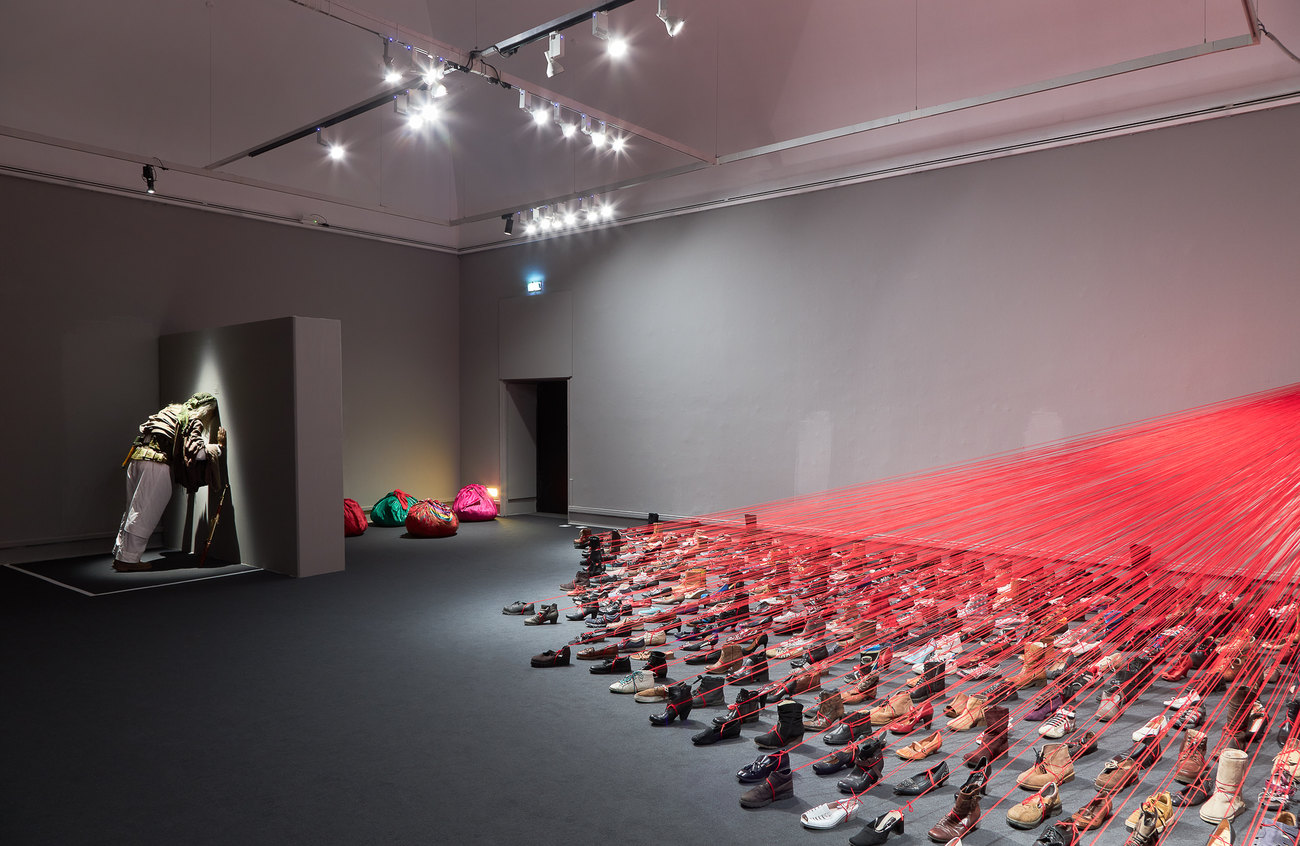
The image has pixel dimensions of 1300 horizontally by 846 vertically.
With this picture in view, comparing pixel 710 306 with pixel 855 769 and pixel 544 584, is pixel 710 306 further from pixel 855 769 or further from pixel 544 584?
pixel 855 769

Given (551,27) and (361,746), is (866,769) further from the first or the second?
(551,27)

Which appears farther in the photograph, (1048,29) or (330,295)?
(330,295)

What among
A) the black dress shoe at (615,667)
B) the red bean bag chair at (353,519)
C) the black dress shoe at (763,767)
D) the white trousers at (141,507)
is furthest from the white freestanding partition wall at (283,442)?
the black dress shoe at (763,767)

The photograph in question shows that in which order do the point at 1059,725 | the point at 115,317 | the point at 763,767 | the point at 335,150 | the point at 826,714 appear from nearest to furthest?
the point at 763,767 < the point at 1059,725 < the point at 826,714 < the point at 115,317 < the point at 335,150

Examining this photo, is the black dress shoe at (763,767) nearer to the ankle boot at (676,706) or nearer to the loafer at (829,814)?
the loafer at (829,814)

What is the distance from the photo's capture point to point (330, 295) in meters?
9.38

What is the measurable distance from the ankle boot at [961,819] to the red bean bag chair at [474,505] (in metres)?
7.71

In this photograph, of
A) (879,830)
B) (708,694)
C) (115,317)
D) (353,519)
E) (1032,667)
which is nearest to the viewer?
(879,830)

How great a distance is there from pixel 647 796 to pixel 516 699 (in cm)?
116

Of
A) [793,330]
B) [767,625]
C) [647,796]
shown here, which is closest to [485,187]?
[793,330]

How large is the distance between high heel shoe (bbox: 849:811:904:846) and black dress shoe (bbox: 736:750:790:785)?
1.24 ft

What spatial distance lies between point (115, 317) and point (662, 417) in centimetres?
539

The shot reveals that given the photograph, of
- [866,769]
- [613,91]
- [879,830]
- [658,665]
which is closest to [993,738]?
[866,769]

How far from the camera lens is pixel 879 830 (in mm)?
2508
